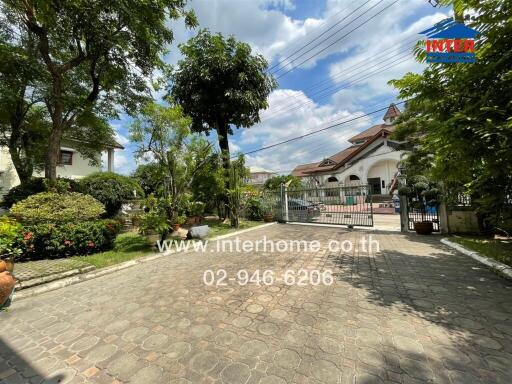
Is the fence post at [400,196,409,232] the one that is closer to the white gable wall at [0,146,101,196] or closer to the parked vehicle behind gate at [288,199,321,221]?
the parked vehicle behind gate at [288,199,321,221]

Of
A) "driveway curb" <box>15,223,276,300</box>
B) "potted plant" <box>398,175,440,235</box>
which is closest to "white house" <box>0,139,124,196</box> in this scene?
"driveway curb" <box>15,223,276,300</box>

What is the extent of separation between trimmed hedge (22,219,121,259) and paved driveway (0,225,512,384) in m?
2.24

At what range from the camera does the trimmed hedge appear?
19.8ft

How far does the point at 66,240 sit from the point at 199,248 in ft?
12.4

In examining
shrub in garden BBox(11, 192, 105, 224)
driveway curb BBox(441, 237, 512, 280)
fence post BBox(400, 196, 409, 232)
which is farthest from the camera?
fence post BBox(400, 196, 409, 232)

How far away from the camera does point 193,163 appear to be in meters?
8.86

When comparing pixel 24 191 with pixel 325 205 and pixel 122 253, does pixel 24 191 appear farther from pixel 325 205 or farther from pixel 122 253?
pixel 325 205

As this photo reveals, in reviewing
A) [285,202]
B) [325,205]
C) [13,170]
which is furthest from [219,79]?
[13,170]

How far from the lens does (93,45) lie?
8609 millimetres

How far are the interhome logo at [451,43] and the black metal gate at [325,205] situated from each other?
20.3 ft

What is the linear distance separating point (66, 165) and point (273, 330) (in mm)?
22744

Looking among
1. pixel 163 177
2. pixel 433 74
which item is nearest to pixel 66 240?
pixel 163 177

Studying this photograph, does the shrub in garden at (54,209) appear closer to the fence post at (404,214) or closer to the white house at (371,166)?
the fence post at (404,214)

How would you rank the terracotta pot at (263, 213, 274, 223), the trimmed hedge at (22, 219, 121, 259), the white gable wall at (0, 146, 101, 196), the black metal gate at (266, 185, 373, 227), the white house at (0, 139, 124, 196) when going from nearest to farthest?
1. the trimmed hedge at (22, 219, 121, 259)
2. the black metal gate at (266, 185, 373, 227)
3. the terracotta pot at (263, 213, 274, 223)
4. the white gable wall at (0, 146, 101, 196)
5. the white house at (0, 139, 124, 196)
